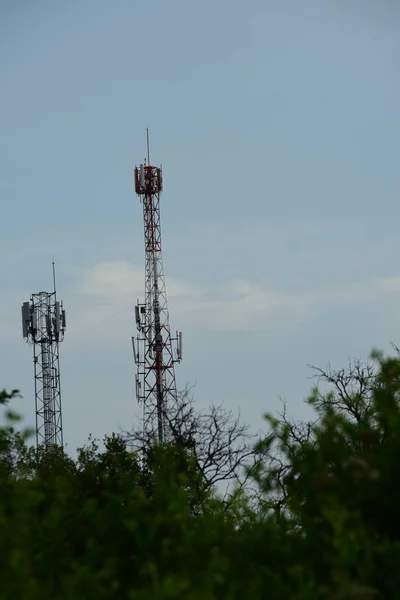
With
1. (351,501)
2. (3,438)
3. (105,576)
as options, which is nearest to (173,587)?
(105,576)

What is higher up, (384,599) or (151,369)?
(151,369)

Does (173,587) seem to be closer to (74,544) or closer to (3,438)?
(74,544)

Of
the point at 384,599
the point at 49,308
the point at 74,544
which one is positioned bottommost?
the point at 384,599

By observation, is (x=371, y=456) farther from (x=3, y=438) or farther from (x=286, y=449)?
(x=3, y=438)

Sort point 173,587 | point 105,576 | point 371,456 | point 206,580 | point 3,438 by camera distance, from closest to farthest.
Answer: point 173,587
point 206,580
point 105,576
point 371,456
point 3,438

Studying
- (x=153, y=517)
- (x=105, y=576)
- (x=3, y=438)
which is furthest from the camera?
(x=3, y=438)

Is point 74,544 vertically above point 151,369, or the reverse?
point 151,369

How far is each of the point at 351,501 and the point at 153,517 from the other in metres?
1.78

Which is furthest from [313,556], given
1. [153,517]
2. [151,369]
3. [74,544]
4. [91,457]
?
[91,457]

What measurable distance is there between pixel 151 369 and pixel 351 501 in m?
38.6

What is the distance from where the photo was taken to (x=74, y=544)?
9859mm

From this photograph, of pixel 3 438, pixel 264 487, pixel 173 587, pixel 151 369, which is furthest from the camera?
pixel 151 369

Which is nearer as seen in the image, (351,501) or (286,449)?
(351,501)

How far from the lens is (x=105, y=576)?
7918 millimetres
